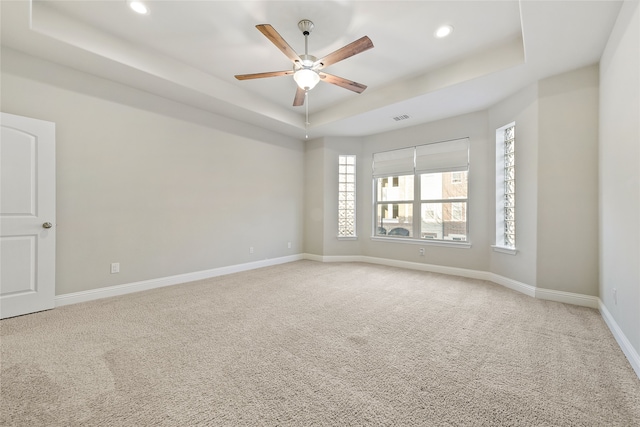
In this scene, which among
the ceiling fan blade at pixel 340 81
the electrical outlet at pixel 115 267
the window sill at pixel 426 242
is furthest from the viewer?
the window sill at pixel 426 242

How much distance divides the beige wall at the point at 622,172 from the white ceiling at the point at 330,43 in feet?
1.03

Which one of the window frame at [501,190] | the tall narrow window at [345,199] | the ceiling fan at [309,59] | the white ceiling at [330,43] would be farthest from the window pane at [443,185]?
the ceiling fan at [309,59]

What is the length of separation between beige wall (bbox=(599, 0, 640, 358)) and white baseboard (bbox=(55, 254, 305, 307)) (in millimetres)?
4750

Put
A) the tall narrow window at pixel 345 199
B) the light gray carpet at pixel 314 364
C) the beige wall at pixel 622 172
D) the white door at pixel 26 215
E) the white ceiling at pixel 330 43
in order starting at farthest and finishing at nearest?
the tall narrow window at pixel 345 199 < the white door at pixel 26 215 < the white ceiling at pixel 330 43 < the beige wall at pixel 622 172 < the light gray carpet at pixel 314 364

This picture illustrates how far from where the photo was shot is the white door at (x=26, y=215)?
2707 mm

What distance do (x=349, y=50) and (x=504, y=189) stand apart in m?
3.26

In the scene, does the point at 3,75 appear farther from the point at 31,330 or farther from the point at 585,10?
the point at 585,10

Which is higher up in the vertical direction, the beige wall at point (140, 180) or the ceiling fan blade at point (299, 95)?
the ceiling fan blade at point (299, 95)

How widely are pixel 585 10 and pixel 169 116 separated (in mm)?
4815

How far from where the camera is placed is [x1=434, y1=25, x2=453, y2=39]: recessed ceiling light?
2.85m

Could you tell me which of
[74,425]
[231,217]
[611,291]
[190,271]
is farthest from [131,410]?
[611,291]

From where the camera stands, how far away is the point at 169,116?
13.2 ft

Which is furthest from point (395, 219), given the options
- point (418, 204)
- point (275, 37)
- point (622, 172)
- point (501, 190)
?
point (275, 37)

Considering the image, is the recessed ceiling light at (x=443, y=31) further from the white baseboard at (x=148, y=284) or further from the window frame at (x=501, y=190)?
the white baseboard at (x=148, y=284)
